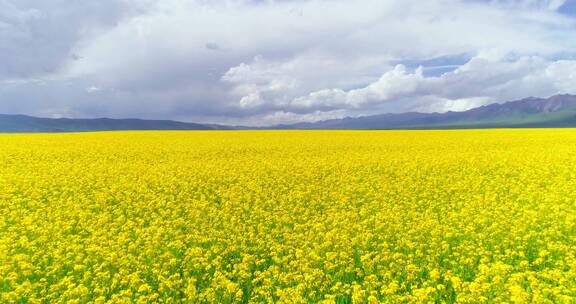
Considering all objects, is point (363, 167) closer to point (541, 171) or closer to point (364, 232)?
point (541, 171)

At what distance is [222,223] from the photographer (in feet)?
41.3

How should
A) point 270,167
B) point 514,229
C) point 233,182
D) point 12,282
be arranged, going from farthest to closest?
1. point 270,167
2. point 233,182
3. point 514,229
4. point 12,282

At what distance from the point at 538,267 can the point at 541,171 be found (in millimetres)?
13500

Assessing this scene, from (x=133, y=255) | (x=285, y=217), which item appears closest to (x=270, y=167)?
(x=285, y=217)

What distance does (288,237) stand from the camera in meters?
11.0

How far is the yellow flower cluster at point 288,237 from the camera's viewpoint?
817 cm

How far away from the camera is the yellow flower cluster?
8.17 meters

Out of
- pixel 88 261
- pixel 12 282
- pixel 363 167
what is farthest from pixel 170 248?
pixel 363 167

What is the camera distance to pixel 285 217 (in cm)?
1272

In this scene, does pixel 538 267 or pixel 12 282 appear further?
pixel 538 267

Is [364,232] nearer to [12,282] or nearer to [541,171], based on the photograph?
[12,282]

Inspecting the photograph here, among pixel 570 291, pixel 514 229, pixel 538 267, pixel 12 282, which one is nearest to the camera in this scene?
pixel 570 291

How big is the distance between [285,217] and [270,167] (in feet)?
36.4

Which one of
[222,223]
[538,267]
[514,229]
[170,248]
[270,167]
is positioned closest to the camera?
[538,267]
